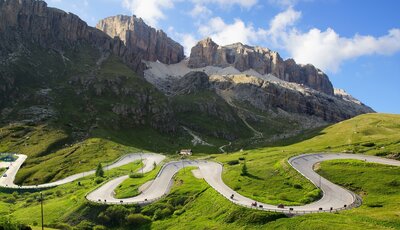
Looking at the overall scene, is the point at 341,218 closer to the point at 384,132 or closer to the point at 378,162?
the point at 378,162

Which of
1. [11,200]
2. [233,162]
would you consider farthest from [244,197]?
[11,200]

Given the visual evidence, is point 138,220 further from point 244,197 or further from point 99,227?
point 244,197

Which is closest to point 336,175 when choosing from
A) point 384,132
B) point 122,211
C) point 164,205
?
point 164,205

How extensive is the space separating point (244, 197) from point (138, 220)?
2372cm

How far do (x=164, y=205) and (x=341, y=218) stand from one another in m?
39.9

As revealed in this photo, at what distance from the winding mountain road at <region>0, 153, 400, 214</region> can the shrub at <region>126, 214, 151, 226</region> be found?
758cm

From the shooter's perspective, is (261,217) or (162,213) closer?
(261,217)

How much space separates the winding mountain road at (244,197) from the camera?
88.6 m

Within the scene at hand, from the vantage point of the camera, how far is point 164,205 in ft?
331

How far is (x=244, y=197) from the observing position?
9944cm

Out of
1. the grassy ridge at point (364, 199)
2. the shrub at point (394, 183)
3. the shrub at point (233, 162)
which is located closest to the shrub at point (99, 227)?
the grassy ridge at point (364, 199)

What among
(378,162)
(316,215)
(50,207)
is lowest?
(50,207)

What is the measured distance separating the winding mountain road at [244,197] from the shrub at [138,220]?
7.58m

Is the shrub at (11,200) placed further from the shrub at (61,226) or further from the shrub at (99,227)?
the shrub at (99,227)
